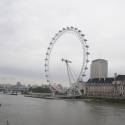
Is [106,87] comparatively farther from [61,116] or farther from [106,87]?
[61,116]

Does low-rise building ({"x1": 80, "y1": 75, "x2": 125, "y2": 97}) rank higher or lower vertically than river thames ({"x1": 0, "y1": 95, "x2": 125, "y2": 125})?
higher

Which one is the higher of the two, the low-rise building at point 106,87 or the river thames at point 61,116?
the low-rise building at point 106,87

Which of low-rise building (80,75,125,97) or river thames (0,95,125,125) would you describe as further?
low-rise building (80,75,125,97)

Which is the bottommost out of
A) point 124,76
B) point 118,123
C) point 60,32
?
point 118,123

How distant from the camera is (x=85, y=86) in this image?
8956 centimetres

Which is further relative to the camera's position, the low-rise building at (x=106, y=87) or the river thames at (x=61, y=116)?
the low-rise building at (x=106, y=87)

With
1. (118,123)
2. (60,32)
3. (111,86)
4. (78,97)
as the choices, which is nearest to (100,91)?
(111,86)

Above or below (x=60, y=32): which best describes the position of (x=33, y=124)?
below

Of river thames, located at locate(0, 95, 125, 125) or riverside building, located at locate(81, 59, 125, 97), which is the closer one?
river thames, located at locate(0, 95, 125, 125)

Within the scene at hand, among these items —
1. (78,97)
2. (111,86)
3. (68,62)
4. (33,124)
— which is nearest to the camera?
(33,124)

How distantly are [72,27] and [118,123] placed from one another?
30639mm

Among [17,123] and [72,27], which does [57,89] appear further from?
[17,123]

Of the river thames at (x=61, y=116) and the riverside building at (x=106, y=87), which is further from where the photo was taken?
the riverside building at (x=106, y=87)

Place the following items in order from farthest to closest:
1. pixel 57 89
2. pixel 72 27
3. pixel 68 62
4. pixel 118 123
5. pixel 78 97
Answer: pixel 57 89 < pixel 78 97 < pixel 68 62 < pixel 72 27 < pixel 118 123
